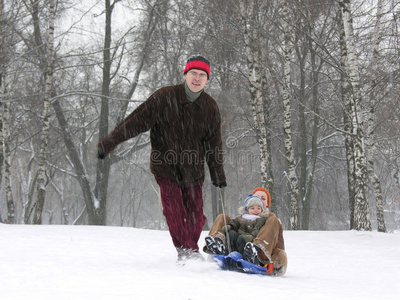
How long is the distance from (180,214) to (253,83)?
8.46m

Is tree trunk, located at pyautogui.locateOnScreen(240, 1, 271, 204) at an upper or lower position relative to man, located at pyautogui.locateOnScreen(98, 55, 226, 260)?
upper

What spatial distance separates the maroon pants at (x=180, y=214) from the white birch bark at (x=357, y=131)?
19.9 ft

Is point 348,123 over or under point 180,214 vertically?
over

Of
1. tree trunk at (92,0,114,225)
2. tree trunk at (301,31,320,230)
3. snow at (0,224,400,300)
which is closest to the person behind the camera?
snow at (0,224,400,300)

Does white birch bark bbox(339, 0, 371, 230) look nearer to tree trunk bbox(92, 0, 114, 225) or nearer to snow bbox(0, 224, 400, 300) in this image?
snow bbox(0, 224, 400, 300)

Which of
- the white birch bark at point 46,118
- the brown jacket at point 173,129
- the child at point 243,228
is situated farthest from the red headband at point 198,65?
the white birch bark at point 46,118

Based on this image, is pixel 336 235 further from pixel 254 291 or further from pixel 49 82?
pixel 49 82

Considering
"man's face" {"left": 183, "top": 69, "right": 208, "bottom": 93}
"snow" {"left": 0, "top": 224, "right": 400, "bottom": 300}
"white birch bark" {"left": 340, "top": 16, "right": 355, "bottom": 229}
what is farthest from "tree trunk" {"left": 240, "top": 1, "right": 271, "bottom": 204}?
"man's face" {"left": 183, "top": 69, "right": 208, "bottom": 93}

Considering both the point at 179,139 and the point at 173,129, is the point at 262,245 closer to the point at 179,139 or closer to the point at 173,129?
the point at 179,139

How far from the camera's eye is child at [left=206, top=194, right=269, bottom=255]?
3.79 metres

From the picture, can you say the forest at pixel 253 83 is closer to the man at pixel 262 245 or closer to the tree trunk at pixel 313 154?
the tree trunk at pixel 313 154

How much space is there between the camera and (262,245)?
3615 mm

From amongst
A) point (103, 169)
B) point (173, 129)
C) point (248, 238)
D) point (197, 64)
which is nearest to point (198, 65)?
point (197, 64)

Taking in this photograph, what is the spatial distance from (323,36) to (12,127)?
13821 mm
